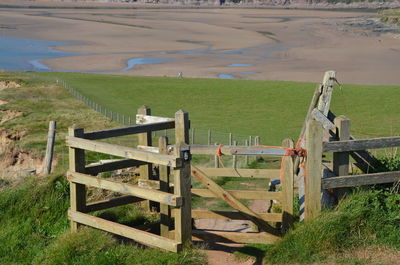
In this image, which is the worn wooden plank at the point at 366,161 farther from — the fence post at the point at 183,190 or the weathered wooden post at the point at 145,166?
the weathered wooden post at the point at 145,166

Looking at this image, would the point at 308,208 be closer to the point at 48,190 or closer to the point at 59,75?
the point at 48,190

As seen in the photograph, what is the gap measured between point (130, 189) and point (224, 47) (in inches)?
3012

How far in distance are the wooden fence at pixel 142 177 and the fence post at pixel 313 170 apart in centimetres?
198

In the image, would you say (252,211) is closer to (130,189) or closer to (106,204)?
(130,189)

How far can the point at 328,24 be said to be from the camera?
413 ft

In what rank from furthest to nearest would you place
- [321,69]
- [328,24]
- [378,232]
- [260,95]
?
[328,24] < [321,69] < [260,95] < [378,232]

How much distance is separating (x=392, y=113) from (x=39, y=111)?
789 inches

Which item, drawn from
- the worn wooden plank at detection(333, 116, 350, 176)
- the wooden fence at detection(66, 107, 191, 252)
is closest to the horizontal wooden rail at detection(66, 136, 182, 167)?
the wooden fence at detection(66, 107, 191, 252)

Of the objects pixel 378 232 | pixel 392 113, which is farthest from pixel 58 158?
pixel 392 113

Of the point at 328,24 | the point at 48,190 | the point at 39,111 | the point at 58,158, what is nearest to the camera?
the point at 48,190

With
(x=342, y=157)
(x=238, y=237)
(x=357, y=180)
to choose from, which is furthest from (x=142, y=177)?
(x=357, y=180)

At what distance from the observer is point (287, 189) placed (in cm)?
1069

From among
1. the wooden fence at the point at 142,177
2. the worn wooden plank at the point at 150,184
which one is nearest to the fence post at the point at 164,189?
the wooden fence at the point at 142,177

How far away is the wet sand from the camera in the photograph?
212ft
